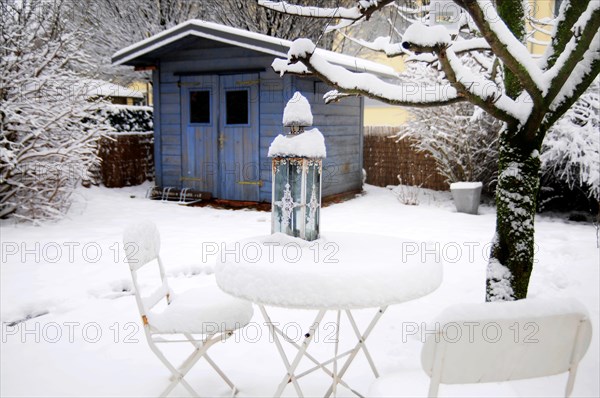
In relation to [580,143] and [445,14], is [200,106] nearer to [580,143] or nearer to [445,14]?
[580,143]

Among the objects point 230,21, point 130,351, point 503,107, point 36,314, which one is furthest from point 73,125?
point 230,21

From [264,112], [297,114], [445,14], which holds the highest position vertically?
[445,14]

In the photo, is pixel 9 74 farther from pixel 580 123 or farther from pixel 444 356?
pixel 580 123

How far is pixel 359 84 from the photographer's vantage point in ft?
9.66

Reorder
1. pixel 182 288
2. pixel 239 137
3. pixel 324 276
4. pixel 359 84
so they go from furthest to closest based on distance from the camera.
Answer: pixel 239 137 → pixel 182 288 → pixel 359 84 → pixel 324 276

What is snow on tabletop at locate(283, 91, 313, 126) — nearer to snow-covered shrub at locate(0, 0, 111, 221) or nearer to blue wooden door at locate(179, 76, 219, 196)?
snow-covered shrub at locate(0, 0, 111, 221)

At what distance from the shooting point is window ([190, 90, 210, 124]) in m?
9.95

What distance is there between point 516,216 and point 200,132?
787cm

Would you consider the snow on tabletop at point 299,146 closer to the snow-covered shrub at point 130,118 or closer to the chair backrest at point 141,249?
the chair backrest at point 141,249

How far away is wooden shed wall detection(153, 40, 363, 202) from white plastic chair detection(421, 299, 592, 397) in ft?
26.1

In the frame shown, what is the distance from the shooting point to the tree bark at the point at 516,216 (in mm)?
3000

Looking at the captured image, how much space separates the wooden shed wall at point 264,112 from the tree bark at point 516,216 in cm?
635

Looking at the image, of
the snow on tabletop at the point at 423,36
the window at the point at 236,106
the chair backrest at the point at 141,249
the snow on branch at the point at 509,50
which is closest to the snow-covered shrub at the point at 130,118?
the window at the point at 236,106

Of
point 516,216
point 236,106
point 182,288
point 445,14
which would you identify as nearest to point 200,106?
point 236,106
